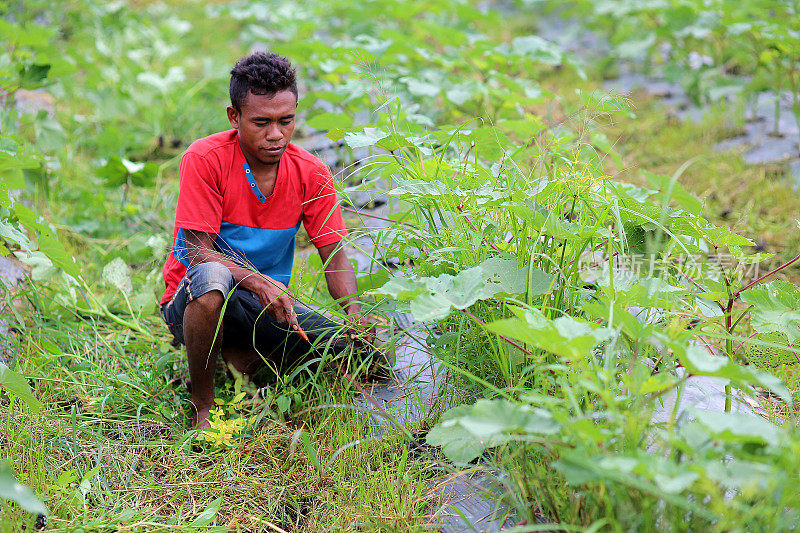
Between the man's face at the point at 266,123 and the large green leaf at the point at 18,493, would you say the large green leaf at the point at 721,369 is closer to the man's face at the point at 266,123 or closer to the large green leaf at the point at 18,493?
the large green leaf at the point at 18,493

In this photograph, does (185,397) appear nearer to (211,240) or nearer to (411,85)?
(211,240)

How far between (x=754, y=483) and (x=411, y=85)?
229 cm

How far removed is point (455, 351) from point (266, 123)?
792 mm

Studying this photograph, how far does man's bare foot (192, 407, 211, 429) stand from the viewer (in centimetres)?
178

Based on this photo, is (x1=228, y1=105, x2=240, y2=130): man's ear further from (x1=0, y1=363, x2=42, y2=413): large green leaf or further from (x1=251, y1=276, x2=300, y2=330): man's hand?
(x1=0, y1=363, x2=42, y2=413): large green leaf

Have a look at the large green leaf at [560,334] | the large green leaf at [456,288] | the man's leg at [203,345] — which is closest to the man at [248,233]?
the man's leg at [203,345]

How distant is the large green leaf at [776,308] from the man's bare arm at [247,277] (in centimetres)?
113

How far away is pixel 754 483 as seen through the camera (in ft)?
3.17

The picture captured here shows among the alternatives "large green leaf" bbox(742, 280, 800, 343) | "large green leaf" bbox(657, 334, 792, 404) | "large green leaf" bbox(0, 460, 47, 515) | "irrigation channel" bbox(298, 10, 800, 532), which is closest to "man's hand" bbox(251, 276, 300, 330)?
"irrigation channel" bbox(298, 10, 800, 532)

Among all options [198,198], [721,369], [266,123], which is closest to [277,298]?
[198,198]

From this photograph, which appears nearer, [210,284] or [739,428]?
[739,428]

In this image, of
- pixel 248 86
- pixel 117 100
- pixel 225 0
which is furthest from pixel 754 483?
pixel 225 0

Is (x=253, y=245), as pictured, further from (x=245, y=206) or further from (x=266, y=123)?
(x=266, y=123)

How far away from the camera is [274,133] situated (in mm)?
1838
